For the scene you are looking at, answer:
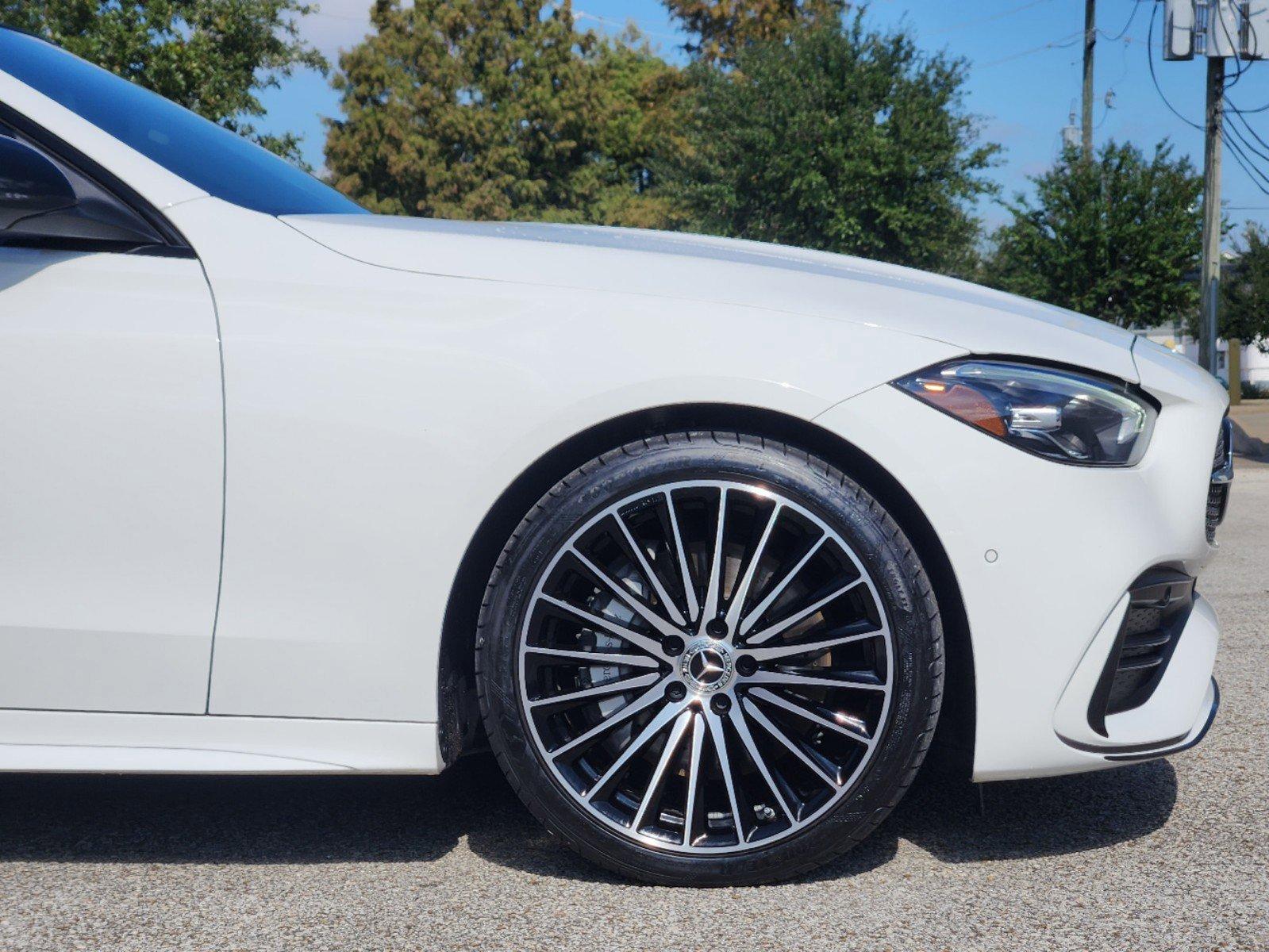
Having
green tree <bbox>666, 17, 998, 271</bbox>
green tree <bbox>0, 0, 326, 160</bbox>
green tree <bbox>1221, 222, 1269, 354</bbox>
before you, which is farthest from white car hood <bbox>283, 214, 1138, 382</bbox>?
green tree <bbox>1221, 222, 1269, 354</bbox>

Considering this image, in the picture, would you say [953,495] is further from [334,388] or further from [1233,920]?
[334,388]

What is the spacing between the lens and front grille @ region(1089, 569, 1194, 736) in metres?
2.21

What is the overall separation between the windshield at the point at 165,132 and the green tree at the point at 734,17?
35.5m

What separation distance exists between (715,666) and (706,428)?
43 cm

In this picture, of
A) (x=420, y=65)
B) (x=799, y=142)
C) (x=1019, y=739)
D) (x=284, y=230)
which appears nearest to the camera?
(x=1019, y=739)

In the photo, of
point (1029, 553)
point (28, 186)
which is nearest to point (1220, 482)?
point (1029, 553)

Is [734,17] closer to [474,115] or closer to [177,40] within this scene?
[474,115]

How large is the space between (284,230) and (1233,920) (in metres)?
2.09

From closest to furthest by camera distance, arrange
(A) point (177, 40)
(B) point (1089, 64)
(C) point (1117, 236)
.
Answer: (A) point (177, 40) → (C) point (1117, 236) → (B) point (1089, 64)

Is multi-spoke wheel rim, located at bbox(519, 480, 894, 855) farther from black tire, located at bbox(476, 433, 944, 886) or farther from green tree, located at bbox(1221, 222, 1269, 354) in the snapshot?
green tree, located at bbox(1221, 222, 1269, 354)

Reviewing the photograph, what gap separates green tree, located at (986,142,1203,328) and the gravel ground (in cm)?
2268

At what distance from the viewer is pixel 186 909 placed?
219 cm

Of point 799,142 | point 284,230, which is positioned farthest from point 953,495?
point 799,142

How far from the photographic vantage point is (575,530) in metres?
2.23
